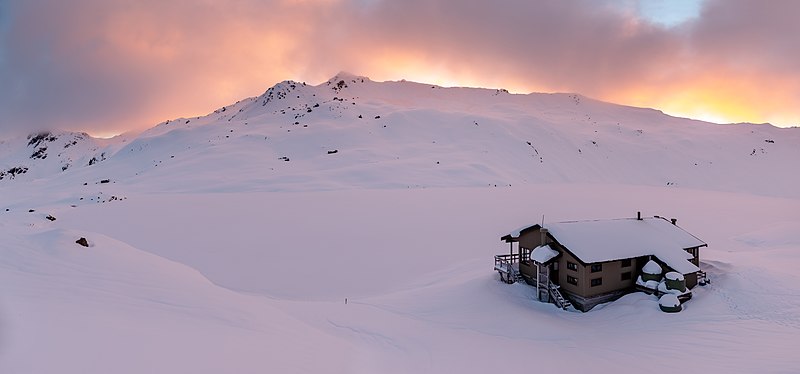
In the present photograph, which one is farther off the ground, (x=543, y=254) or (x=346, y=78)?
(x=346, y=78)

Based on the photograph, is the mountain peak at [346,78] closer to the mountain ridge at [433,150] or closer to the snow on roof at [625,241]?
the mountain ridge at [433,150]

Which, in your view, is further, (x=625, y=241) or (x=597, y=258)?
(x=625, y=241)

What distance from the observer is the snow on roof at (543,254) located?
2297 centimetres

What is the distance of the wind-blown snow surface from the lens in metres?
10.5

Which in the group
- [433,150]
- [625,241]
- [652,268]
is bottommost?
[652,268]

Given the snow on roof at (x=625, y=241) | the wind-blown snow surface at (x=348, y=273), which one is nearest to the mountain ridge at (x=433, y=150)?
the wind-blown snow surface at (x=348, y=273)

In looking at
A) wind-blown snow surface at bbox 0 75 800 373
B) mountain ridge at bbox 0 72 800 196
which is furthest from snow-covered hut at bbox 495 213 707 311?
mountain ridge at bbox 0 72 800 196

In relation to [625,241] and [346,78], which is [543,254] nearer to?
[625,241]

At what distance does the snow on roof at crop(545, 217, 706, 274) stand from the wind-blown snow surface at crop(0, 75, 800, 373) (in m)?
2.34

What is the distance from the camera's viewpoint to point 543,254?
23203 mm

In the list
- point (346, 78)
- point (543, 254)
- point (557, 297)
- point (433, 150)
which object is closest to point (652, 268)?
point (557, 297)

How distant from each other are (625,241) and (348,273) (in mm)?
17052

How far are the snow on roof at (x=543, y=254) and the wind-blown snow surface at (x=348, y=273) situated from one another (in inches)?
96.5

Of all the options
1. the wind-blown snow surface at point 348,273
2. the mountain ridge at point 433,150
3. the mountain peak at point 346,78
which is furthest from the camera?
the mountain peak at point 346,78
